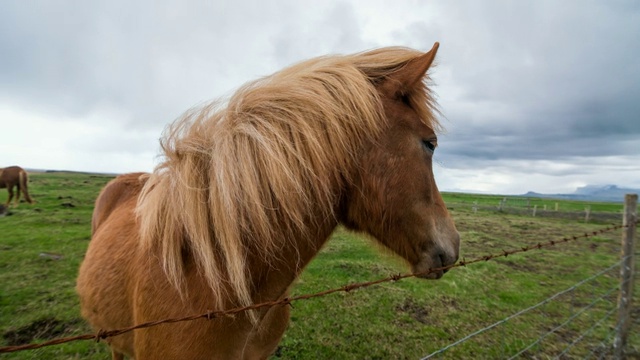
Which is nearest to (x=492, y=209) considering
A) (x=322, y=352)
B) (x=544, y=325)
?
(x=544, y=325)

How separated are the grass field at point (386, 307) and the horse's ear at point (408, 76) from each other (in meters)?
0.85

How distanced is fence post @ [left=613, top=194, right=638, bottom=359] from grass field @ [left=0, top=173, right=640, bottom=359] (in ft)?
2.19

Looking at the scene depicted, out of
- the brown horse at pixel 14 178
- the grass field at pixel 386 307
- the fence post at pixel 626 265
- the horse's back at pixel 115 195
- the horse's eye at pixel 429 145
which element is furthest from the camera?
the brown horse at pixel 14 178

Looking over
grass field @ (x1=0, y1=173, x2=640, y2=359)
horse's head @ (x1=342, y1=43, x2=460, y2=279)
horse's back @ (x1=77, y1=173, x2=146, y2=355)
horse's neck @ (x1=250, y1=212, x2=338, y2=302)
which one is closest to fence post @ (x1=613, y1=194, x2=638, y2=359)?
grass field @ (x1=0, y1=173, x2=640, y2=359)

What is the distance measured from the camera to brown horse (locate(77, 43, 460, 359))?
1402mm

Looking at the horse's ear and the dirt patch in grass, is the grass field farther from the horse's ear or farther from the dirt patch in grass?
the horse's ear

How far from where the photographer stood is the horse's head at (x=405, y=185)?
1.54 meters

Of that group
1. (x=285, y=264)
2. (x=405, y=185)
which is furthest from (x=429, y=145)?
(x=285, y=264)

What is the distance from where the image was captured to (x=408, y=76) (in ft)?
5.23

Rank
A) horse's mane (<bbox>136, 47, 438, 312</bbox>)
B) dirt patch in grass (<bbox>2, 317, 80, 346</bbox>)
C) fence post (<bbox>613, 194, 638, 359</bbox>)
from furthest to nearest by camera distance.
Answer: dirt patch in grass (<bbox>2, 317, 80, 346</bbox>)
fence post (<bbox>613, 194, 638, 359</bbox>)
horse's mane (<bbox>136, 47, 438, 312</bbox>)

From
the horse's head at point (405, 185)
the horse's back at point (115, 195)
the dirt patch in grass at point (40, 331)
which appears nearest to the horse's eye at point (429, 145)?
the horse's head at point (405, 185)

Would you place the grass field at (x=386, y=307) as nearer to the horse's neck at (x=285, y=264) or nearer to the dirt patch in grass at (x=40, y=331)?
the dirt patch in grass at (x=40, y=331)

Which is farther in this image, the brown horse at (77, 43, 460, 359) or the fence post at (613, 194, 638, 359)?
the fence post at (613, 194, 638, 359)

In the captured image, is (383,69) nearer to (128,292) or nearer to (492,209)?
(128,292)
